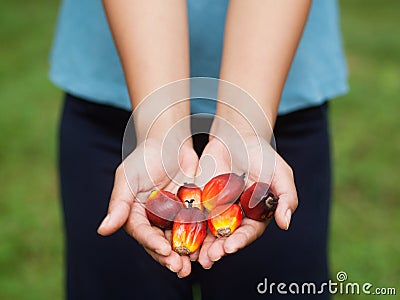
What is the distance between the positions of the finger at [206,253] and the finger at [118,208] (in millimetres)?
150

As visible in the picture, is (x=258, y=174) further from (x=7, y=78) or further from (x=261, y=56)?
(x=7, y=78)

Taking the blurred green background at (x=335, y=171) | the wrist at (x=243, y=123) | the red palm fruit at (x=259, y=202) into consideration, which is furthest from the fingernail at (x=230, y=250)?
the blurred green background at (x=335, y=171)

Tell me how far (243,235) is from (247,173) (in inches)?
6.3

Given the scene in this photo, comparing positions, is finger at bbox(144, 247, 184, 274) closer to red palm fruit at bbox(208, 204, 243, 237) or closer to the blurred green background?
red palm fruit at bbox(208, 204, 243, 237)

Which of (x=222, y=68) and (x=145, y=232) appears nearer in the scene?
(x=145, y=232)

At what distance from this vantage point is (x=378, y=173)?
335 centimetres

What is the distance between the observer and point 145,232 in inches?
43.2

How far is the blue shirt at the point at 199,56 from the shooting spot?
1.39 metres

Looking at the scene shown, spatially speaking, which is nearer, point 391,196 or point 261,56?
point 261,56

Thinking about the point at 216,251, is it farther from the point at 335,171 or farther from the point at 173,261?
the point at 335,171

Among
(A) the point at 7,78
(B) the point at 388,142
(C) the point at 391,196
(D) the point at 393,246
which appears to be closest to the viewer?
(D) the point at 393,246

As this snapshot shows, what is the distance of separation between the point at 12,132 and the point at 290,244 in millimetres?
2758

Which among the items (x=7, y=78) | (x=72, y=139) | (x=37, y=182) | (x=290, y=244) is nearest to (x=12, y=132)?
(x=37, y=182)

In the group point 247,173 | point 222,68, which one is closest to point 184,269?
point 247,173
